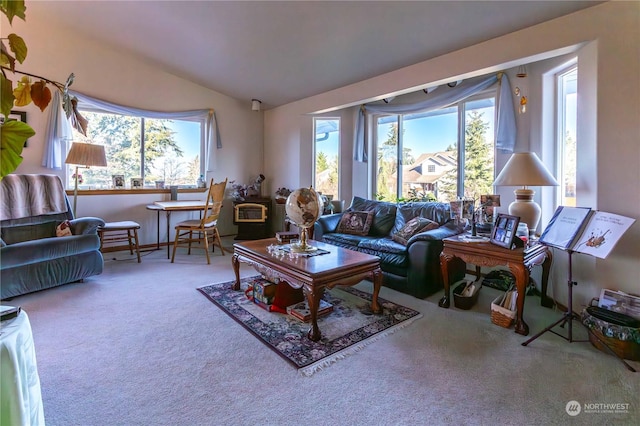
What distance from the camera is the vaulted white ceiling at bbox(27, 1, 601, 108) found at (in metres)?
2.83

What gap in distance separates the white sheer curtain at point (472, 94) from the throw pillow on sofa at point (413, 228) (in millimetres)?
1153

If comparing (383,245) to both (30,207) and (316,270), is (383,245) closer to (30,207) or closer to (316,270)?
(316,270)

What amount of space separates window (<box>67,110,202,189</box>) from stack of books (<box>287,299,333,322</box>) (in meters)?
3.73

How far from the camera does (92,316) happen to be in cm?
264

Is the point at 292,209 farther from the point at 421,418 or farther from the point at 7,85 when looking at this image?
the point at 7,85

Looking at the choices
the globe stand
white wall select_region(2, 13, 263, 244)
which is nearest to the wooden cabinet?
white wall select_region(2, 13, 263, 244)

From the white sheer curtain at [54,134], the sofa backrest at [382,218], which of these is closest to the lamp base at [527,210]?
the sofa backrest at [382,218]

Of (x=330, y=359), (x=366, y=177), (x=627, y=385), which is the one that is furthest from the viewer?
(x=366, y=177)

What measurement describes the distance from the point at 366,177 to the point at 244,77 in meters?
2.41

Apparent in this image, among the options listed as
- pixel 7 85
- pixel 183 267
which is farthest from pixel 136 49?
pixel 7 85

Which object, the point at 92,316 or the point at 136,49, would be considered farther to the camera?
the point at 136,49

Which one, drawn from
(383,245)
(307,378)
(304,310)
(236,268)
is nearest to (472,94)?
(383,245)

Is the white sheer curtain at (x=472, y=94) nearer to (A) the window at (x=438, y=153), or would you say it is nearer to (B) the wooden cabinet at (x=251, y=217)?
(A) the window at (x=438, y=153)

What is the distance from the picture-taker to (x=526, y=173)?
2744mm
